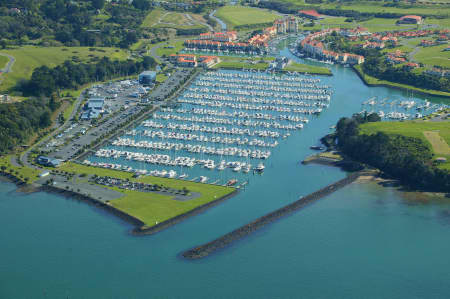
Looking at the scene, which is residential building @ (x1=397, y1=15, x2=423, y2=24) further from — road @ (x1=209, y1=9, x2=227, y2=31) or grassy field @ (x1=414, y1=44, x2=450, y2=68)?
road @ (x1=209, y1=9, x2=227, y2=31)

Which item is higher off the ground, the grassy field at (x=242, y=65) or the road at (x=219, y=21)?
the road at (x=219, y=21)

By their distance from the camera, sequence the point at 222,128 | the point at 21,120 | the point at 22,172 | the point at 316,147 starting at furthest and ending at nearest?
the point at 222,128
the point at 21,120
the point at 316,147
the point at 22,172

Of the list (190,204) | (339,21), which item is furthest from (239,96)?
(339,21)

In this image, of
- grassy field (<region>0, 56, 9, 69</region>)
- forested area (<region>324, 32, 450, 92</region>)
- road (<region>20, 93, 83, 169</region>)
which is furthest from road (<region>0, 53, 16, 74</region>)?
forested area (<region>324, 32, 450, 92</region>)

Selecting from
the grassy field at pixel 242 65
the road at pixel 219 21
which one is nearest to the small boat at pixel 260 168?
the grassy field at pixel 242 65

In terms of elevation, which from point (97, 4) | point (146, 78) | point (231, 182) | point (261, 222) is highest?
point (97, 4)

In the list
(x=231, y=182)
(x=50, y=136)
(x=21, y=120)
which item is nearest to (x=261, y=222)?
(x=231, y=182)

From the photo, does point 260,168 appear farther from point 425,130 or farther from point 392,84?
point 392,84

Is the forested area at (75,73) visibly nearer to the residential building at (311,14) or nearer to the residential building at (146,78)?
the residential building at (146,78)

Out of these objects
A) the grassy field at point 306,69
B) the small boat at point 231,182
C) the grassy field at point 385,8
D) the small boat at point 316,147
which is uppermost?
the grassy field at point 385,8
